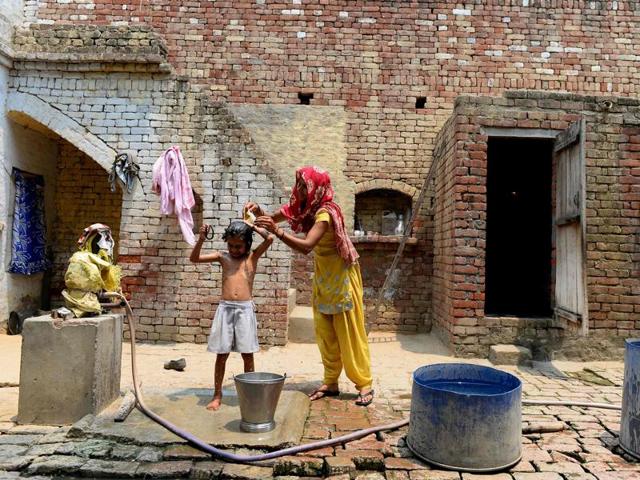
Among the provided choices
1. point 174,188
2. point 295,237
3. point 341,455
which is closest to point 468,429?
point 341,455

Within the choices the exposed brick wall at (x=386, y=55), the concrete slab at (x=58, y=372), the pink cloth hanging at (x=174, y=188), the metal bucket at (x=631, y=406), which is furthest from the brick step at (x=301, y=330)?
the metal bucket at (x=631, y=406)

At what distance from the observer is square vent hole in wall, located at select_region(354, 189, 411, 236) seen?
899cm

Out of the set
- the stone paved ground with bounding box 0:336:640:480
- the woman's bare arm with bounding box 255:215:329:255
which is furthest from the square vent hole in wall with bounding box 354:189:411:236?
the woman's bare arm with bounding box 255:215:329:255

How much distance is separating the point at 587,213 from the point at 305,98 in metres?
5.23

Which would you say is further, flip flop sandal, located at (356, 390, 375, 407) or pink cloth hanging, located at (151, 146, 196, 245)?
pink cloth hanging, located at (151, 146, 196, 245)

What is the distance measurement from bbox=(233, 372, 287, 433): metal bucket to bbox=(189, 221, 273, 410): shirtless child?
1.50 feet

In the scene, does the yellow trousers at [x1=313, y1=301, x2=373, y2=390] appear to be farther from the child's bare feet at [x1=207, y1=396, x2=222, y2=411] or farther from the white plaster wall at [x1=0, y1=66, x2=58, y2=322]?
the white plaster wall at [x1=0, y1=66, x2=58, y2=322]

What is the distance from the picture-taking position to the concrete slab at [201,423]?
317 cm

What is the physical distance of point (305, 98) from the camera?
8.98 m

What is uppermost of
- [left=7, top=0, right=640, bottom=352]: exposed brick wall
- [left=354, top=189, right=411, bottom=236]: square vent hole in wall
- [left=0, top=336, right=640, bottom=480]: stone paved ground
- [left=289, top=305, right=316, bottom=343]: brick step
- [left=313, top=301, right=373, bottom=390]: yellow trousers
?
[left=7, top=0, right=640, bottom=352]: exposed brick wall

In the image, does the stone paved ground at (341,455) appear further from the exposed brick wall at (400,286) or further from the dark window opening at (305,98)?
the dark window opening at (305,98)

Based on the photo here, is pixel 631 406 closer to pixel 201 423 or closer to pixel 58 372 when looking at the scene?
pixel 201 423

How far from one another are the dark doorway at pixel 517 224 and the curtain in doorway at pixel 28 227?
8095 mm

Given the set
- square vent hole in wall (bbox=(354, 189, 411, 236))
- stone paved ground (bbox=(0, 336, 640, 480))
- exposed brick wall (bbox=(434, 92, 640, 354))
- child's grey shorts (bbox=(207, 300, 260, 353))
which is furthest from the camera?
square vent hole in wall (bbox=(354, 189, 411, 236))
